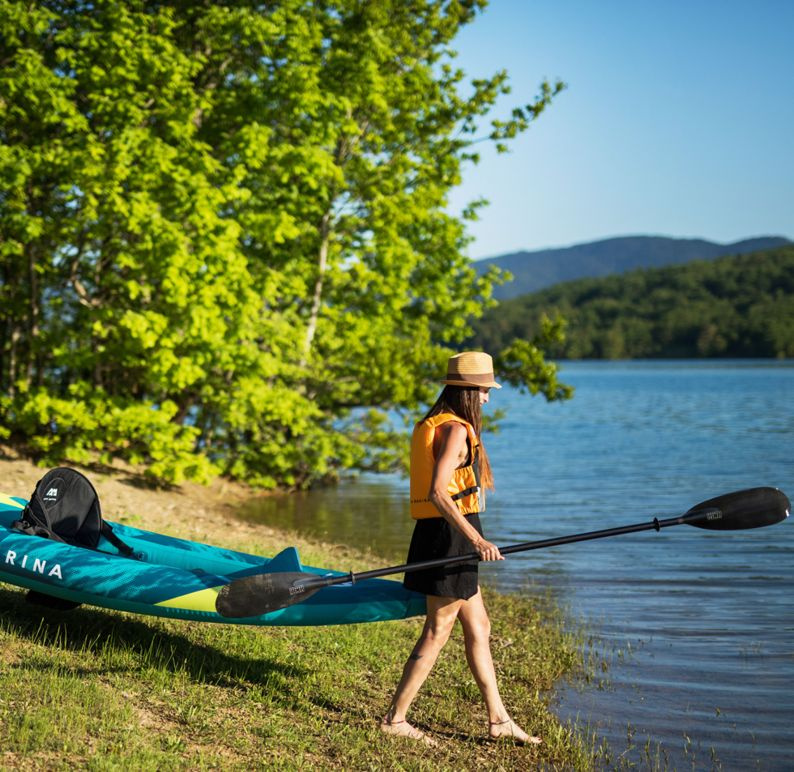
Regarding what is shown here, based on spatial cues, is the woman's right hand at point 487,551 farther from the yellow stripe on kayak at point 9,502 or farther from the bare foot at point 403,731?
the yellow stripe on kayak at point 9,502

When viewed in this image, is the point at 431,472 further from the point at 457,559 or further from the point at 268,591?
the point at 268,591

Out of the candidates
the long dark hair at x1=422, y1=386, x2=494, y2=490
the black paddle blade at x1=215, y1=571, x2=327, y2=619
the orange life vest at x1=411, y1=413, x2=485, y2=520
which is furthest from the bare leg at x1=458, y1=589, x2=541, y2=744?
the black paddle blade at x1=215, y1=571, x2=327, y2=619

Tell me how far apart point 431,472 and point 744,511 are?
2177 mm

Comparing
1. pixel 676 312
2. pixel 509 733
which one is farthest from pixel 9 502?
pixel 676 312

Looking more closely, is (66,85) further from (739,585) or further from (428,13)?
(739,585)

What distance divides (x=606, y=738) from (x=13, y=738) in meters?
3.53

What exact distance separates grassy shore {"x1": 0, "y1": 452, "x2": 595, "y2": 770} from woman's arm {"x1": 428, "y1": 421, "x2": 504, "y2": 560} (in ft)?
3.86

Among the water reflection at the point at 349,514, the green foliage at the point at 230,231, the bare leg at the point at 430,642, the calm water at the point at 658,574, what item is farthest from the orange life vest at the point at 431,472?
the green foliage at the point at 230,231

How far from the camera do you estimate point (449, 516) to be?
4988 mm

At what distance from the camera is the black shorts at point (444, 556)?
5113mm

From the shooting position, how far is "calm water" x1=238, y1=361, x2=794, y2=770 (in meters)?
6.55

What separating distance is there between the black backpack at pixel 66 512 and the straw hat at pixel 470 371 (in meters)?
3.14

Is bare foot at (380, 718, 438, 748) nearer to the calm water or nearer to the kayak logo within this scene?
the calm water

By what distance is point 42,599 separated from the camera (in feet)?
22.5
